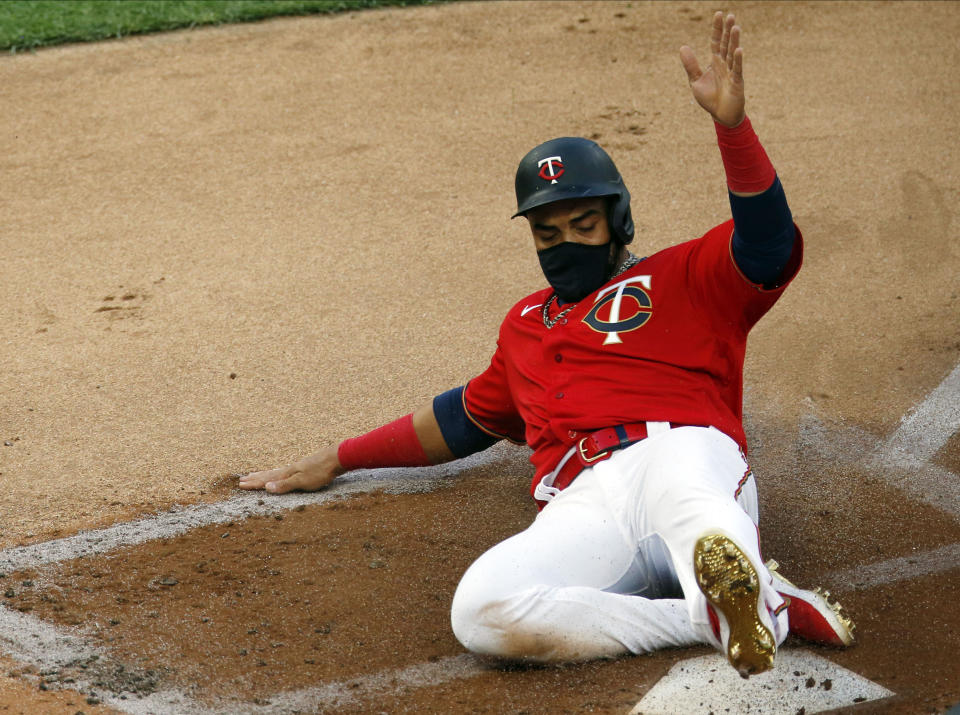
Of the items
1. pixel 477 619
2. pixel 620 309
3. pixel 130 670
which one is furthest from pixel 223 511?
pixel 620 309

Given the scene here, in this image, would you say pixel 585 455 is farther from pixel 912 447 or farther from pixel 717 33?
pixel 912 447

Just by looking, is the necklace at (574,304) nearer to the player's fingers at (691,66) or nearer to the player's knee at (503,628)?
the player's fingers at (691,66)

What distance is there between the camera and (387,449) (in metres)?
4.13

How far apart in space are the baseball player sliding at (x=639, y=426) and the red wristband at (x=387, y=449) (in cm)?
49

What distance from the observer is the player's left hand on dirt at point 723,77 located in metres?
3.11

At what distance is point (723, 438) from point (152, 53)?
593 cm

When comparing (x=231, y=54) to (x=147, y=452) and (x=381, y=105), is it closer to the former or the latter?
(x=381, y=105)

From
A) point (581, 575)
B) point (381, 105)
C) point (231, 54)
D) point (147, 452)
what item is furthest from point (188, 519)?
point (231, 54)

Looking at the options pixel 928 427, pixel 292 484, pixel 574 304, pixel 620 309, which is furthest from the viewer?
pixel 928 427

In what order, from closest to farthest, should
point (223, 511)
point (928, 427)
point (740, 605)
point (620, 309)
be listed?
point (740, 605), point (620, 309), point (223, 511), point (928, 427)

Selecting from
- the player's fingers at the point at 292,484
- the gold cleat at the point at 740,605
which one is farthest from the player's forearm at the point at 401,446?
the gold cleat at the point at 740,605

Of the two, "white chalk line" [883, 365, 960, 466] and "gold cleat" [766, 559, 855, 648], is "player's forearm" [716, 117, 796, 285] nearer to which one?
"gold cleat" [766, 559, 855, 648]

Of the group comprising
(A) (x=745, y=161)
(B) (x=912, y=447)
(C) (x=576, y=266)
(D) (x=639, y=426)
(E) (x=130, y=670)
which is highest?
(A) (x=745, y=161)

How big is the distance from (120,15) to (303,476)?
5.34 metres
